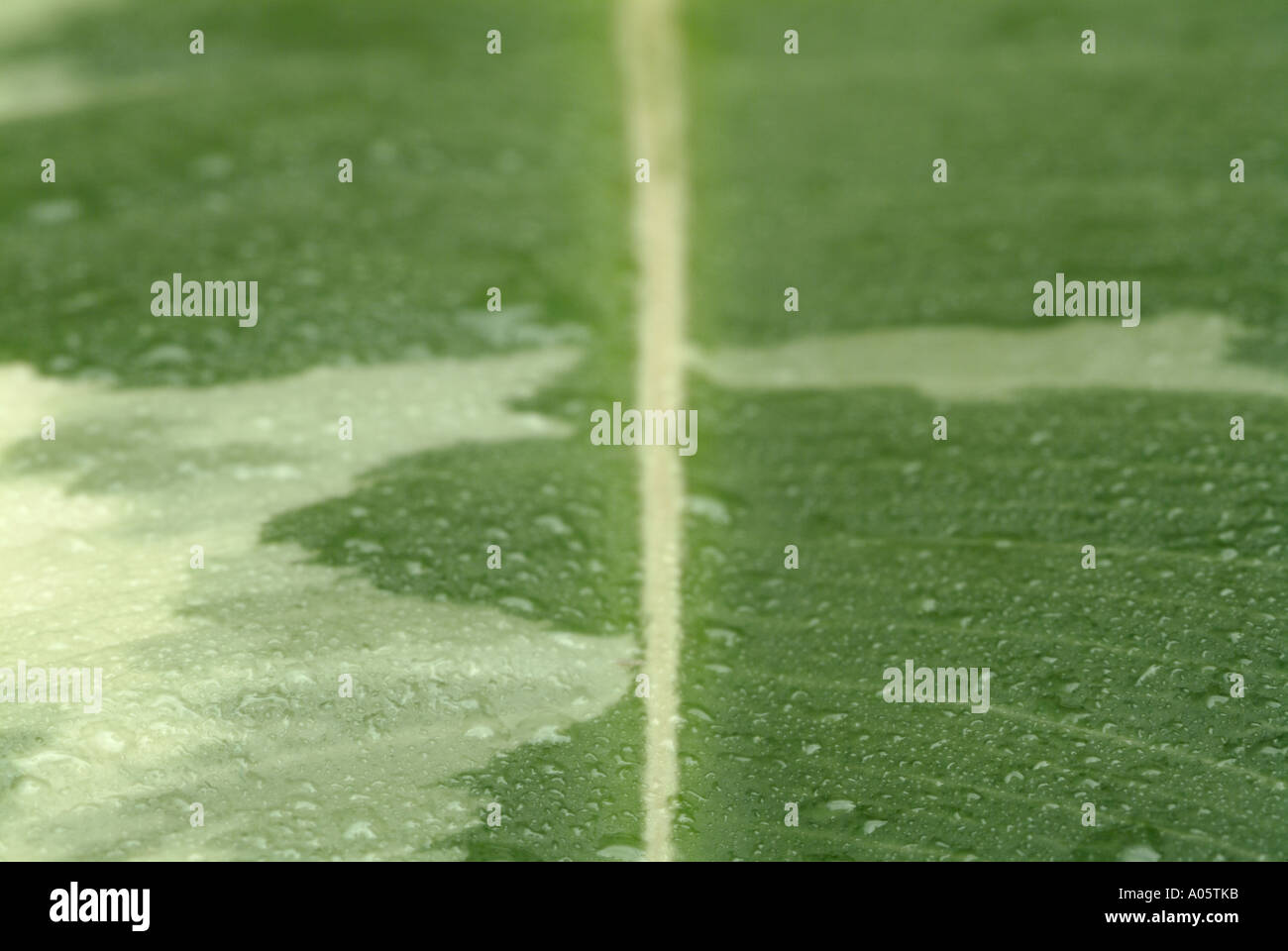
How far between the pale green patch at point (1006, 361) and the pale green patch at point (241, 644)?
223 mm

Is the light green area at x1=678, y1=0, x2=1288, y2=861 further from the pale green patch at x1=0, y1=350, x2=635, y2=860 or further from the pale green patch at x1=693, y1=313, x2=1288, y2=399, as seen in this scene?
the pale green patch at x1=0, y1=350, x2=635, y2=860

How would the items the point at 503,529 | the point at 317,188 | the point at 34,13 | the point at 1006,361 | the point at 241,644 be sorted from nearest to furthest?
the point at 241,644 → the point at 503,529 → the point at 1006,361 → the point at 317,188 → the point at 34,13

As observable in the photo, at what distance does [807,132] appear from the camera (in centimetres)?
158

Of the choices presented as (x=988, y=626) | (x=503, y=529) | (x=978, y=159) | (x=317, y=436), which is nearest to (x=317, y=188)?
(x=317, y=436)

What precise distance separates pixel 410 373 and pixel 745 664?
445 millimetres

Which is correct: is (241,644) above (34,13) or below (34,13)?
below

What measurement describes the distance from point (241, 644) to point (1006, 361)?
728 millimetres

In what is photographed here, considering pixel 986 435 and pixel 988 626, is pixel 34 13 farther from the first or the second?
pixel 988 626

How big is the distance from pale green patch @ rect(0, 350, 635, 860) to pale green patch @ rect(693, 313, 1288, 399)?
0.73ft

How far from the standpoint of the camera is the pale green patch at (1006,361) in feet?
4.10

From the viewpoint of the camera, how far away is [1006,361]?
1.29m

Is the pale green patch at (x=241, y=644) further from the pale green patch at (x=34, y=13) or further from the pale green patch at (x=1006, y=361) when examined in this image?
the pale green patch at (x=34, y=13)

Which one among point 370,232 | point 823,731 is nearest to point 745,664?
point 823,731

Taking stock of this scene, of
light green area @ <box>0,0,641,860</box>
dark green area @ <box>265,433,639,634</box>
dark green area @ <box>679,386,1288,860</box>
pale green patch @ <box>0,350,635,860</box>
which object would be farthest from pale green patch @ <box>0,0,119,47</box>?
dark green area @ <box>679,386,1288,860</box>
